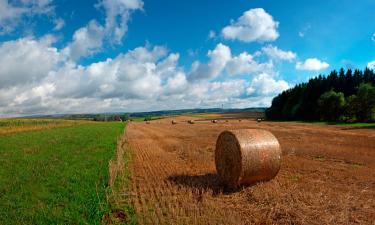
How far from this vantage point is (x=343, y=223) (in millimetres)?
6684

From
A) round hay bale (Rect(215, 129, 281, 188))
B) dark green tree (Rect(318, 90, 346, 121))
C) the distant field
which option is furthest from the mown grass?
dark green tree (Rect(318, 90, 346, 121))

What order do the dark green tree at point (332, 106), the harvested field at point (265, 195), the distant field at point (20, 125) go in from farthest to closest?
1. the dark green tree at point (332, 106)
2. the distant field at point (20, 125)
3. the harvested field at point (265, 195)

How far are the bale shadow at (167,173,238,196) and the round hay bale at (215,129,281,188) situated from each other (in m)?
0.27

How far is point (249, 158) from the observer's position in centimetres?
955

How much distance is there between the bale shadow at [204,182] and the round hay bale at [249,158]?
27cm

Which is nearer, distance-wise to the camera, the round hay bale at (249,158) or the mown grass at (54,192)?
the mown grass at (54,192)

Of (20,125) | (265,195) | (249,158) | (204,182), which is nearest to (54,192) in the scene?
(204,182)

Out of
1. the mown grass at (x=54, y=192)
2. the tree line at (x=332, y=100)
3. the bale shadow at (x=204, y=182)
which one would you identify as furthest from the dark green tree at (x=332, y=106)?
the mown grass at (x=54, y=192)

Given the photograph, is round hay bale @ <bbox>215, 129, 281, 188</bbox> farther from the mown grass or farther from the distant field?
the distant field

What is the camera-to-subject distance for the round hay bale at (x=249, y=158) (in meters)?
9.55

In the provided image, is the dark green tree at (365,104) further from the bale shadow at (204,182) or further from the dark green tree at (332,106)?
the bale shadow at (204,182)

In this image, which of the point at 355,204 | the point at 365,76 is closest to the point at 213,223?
the point at 355,204

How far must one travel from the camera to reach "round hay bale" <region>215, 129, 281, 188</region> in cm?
955

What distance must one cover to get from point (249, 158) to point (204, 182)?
6.11 ft
